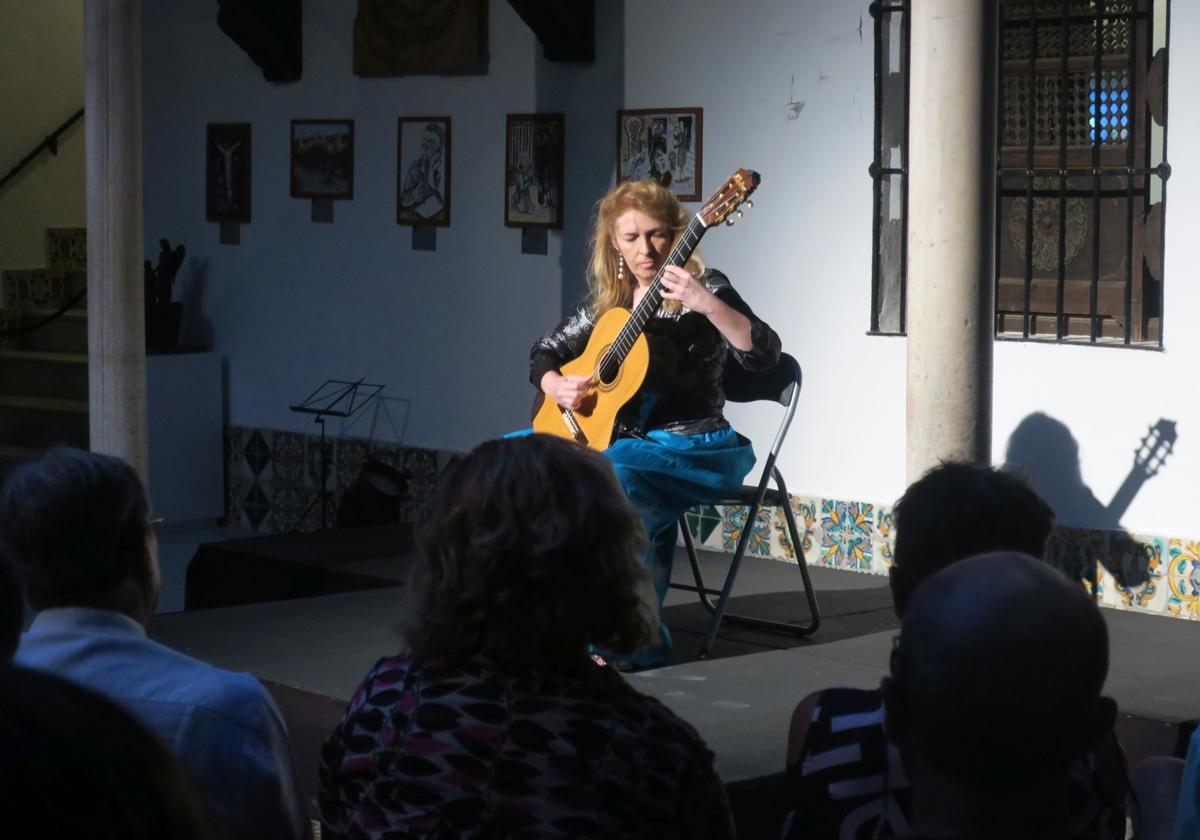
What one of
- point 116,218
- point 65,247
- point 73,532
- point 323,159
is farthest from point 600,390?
point 65,247

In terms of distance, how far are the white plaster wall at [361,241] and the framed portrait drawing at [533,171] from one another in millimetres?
53

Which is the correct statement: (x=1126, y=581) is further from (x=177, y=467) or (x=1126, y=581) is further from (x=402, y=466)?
(x=177, y=467)

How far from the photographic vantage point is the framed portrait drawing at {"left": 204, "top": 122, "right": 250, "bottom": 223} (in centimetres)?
914

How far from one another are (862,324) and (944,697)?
5201 mm

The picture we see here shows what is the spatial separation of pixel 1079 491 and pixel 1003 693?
184 inches

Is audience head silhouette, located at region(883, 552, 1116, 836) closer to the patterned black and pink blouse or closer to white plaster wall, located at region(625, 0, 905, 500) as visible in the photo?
the patterned black and pink blouse

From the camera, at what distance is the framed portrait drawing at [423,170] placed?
8.12 metres

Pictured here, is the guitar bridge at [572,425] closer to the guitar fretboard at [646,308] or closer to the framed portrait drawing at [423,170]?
the guitar fretboard at [646,308]

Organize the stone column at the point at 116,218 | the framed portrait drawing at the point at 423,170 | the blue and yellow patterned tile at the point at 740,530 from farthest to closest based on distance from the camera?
the framed portrait drawing at the point at 423,170 → the blue and yellow patterned tile at the point at 740,530 → the stone column at the point at 116,218

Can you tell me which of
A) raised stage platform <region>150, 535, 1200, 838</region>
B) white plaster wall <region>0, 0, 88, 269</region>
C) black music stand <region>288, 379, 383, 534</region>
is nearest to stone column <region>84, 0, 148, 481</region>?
raised stage platform <region>150, 535, 1200, 838</region>

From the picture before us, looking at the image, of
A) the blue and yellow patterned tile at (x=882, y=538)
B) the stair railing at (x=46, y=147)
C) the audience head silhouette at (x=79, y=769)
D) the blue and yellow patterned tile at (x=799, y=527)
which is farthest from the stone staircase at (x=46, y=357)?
the audience head silhouette at (x=79, y=769)

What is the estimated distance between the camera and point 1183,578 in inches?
223

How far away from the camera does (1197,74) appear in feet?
18.4

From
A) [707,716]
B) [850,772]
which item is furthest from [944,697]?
[707,716]
